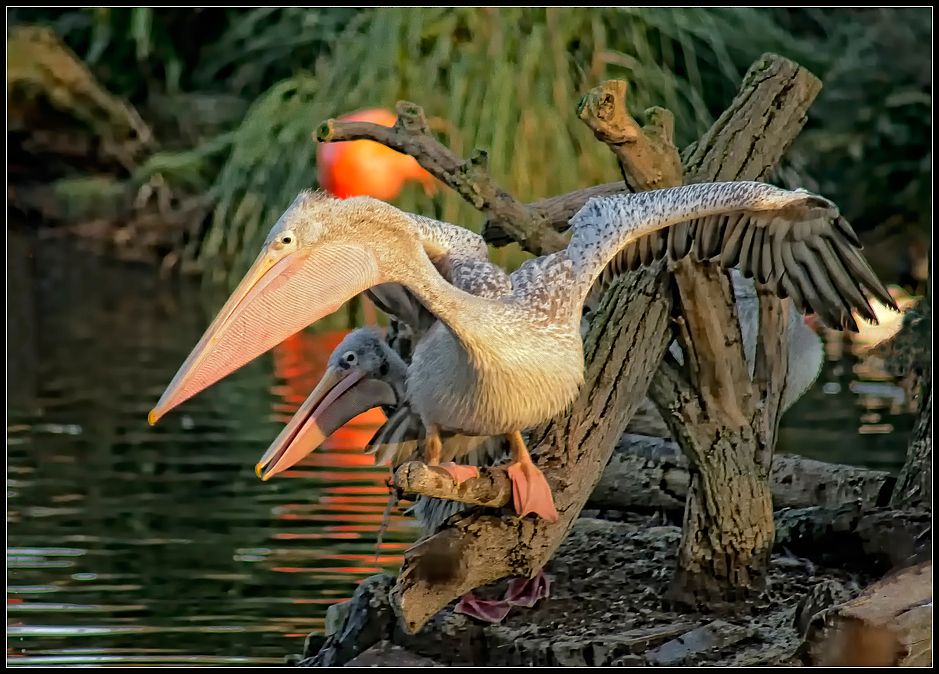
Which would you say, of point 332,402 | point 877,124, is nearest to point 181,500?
point 332,402

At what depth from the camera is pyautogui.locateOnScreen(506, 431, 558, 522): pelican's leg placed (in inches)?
96.2

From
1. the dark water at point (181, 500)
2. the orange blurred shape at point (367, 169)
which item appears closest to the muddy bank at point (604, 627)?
the dark water at point (181, 500)

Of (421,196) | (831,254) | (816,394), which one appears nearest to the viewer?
(831,254)

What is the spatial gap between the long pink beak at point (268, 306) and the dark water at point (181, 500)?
852 millimetres

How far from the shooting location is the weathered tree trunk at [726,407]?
9.21ft

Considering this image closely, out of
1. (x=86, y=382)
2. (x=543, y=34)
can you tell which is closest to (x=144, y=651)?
(x=86, y=382)

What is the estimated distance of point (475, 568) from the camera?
2447 mm

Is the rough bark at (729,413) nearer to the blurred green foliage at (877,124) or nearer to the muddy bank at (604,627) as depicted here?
the muddy bank at (604,627)

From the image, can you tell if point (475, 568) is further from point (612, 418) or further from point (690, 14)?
point (690, 14)

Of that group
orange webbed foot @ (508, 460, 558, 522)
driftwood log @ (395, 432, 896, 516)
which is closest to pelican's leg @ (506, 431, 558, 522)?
orange webbed foot @ (508, 460, 558, 522)

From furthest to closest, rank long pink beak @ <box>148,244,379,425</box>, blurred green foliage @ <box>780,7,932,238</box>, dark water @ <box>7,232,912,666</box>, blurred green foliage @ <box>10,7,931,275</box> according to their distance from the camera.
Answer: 1. blurred green foliage @ <box>780,7,932,238</box>
2. blurred green foliage @ <box>10,7,931,275</box>
3. dark water @ <box>7,232,912,666</box>
4. long pink beak @ <box>148,244,379,425</box>

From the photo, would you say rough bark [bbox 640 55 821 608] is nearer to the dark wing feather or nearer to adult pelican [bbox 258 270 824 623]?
the dark wing feather

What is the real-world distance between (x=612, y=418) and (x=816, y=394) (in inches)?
115

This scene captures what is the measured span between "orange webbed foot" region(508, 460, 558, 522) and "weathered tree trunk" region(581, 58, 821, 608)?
488 millimetres
